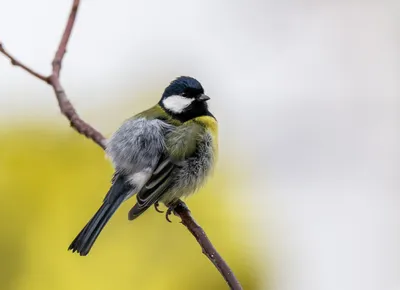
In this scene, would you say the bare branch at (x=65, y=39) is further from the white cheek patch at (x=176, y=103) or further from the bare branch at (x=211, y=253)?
the white cheek patch at (x=176, y=103)

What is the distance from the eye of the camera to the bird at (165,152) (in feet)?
5.57

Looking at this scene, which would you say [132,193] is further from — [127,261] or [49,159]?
[49,159]

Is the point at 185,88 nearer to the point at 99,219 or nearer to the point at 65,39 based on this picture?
the point at 99,219

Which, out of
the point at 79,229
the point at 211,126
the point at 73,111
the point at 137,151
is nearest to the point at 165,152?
the point at 137,151

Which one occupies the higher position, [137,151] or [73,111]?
[73,111]

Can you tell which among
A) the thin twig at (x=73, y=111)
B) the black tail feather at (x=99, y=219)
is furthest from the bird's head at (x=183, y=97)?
the thin twig at (x=73, y=111)

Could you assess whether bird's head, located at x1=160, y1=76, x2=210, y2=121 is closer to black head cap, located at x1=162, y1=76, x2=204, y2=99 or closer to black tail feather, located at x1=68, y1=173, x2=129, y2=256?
black head cap, located at x1=162, y1=76, x2=204, y2=99

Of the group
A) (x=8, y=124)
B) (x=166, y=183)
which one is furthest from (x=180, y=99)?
(x=8, y=124)

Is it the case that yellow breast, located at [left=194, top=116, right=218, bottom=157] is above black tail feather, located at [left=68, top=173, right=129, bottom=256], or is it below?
above

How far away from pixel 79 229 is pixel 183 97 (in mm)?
890

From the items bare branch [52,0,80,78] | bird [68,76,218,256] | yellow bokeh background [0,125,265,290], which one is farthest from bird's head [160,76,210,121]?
yellow bokeh background [0,125,265,290]

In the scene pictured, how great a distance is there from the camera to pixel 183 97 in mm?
1836

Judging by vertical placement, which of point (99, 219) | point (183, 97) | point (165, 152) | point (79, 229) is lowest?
point (79, 229)

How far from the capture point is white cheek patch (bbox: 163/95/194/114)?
184 cm
